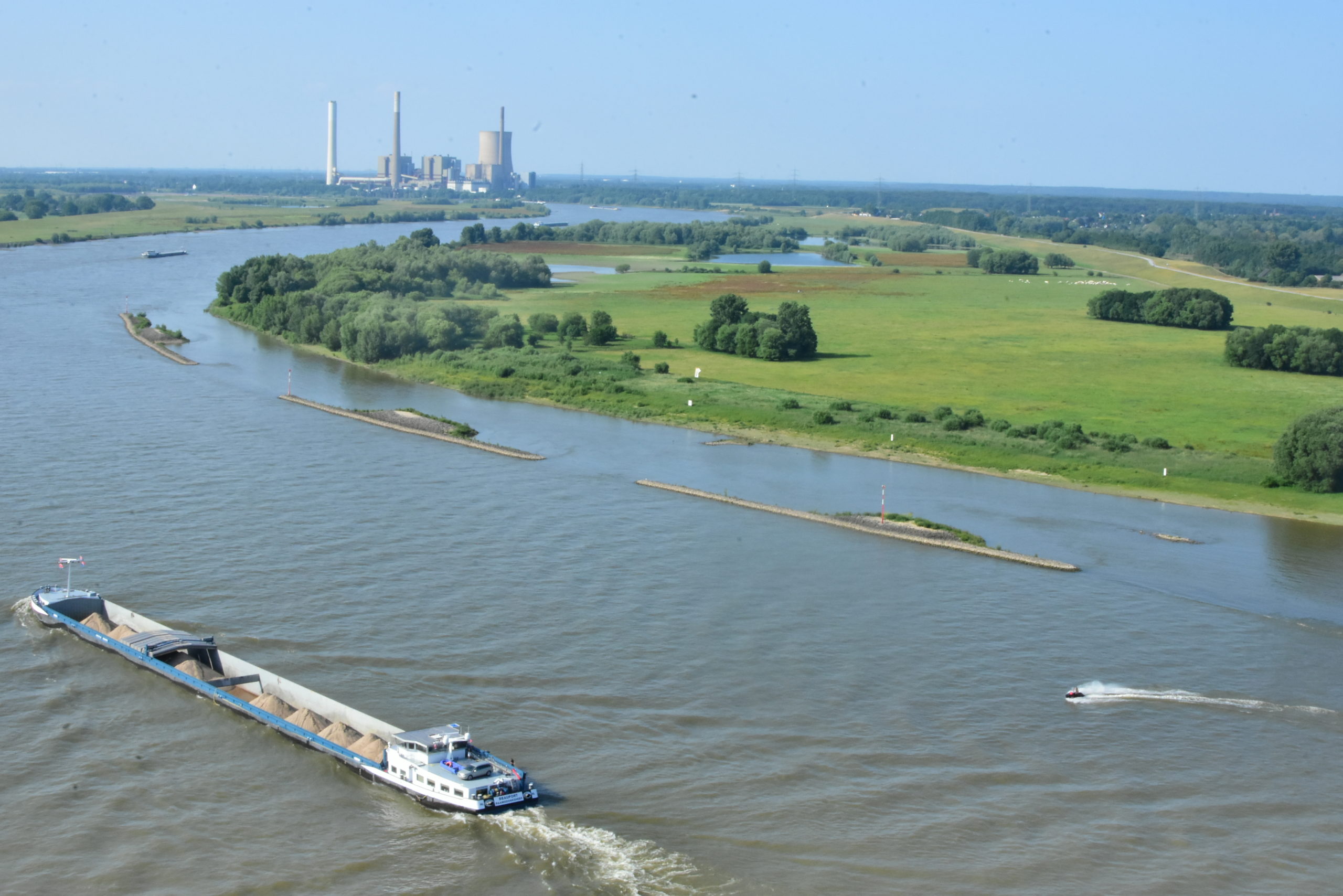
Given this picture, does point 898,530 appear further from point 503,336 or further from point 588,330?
point 588,330

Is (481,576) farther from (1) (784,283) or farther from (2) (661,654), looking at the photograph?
(1) (784,283)

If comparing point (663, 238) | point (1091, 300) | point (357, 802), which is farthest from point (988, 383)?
point (663, 238)

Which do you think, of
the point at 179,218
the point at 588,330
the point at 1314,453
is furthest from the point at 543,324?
the point at 179,218

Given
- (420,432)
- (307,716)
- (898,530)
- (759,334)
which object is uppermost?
(759,334)

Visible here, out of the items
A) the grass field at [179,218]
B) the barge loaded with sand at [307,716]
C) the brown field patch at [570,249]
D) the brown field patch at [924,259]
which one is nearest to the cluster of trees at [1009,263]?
the brown field patch at [924,259]

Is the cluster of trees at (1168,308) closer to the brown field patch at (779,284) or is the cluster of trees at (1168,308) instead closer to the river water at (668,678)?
the brown field patch at (779,284)
